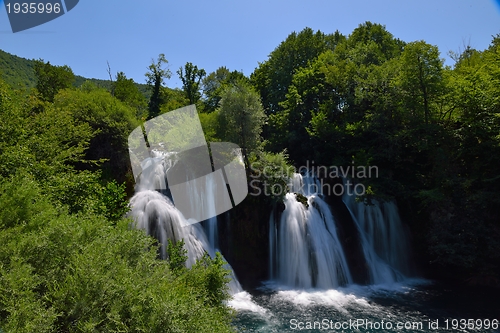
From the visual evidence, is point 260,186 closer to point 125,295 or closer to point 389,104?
point 389,104

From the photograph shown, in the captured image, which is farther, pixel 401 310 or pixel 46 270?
pixel 401 310

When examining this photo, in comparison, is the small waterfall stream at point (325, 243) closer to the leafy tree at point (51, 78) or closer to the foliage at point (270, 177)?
the foliage at point (270, 177)

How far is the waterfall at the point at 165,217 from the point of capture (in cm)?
1095

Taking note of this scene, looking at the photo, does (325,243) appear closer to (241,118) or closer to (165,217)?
(165,217)

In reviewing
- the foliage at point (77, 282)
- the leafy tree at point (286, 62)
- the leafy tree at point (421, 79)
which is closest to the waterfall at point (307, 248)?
the leafy tree at point (421, 79)

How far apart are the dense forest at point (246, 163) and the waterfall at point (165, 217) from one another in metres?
0.61

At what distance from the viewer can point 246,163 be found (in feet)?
49.2

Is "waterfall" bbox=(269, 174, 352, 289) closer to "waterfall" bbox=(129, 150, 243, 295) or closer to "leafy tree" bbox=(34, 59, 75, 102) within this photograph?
"waterfall" bbox=(129, 150, 243, 295)

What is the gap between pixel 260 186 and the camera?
47.0 ft

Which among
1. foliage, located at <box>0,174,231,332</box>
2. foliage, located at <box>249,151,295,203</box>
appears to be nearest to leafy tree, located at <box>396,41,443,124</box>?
foliage, located at <box>249,151,295,203</box>

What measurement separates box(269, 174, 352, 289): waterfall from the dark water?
0.66 metres

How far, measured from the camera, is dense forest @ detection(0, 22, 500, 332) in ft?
13.3

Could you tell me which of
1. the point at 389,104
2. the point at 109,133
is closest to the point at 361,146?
the point at 389,104

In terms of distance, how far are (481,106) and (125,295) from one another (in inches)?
613
